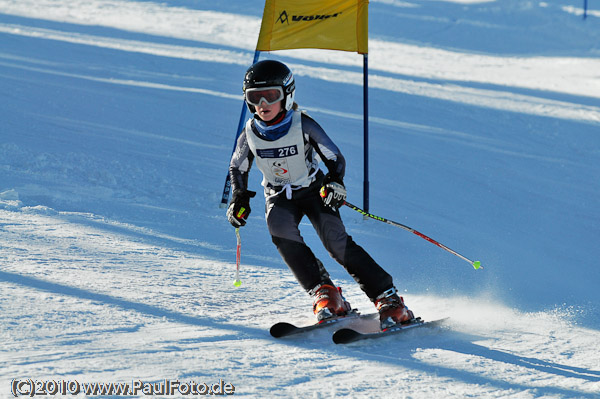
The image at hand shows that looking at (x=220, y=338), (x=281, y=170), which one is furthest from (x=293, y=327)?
(x=281, y=170)

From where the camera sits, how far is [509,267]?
550cm

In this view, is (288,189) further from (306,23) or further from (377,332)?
(306,23)

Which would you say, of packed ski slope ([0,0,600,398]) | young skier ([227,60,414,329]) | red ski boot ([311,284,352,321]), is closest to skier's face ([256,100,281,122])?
young skier ([227,60,414,329])

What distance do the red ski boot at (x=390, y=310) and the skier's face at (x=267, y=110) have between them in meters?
1.21

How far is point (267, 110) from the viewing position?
3998 mm

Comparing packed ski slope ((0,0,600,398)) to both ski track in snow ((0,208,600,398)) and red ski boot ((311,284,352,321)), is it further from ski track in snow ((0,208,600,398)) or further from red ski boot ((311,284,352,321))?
red ski boot ((311,284,352,321))

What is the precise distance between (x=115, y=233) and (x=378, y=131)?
5249 millimetres

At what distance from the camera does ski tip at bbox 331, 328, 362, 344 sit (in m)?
3.54

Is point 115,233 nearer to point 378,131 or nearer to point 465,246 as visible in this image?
point 465,246

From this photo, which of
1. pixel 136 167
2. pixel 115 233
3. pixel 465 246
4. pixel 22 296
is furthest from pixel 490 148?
pixel 22 296

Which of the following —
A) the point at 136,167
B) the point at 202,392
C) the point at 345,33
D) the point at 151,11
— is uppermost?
the point at 151,11

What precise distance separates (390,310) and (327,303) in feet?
1.17

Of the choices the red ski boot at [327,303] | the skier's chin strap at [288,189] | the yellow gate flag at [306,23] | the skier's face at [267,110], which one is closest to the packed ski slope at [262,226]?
the red ski boot at [327,303]

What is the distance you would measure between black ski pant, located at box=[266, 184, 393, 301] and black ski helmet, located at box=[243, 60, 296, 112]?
587mm
